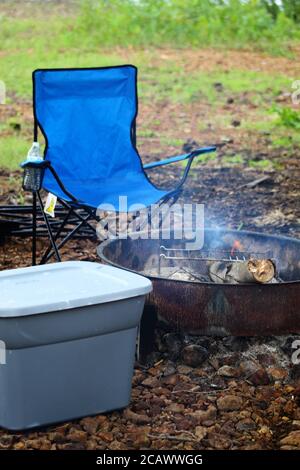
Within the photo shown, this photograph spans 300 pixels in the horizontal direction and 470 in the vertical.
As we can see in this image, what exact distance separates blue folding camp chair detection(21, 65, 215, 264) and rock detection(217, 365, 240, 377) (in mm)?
1122

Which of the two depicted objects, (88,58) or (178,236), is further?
(88,58)

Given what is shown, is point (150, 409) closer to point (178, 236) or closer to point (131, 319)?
point (131, 319)

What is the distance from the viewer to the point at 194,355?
3227 mm

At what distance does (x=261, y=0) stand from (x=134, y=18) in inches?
54.3

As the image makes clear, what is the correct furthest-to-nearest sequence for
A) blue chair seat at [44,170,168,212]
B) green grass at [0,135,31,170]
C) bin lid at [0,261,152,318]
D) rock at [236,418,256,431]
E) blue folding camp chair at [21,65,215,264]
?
green grass at [0,135,31,170] < blue folding camp chair at [21,65,215,264] < blue chair seat at [44,170,168,212] < rock at [236,418,256,431] < bin lid at [0,261,152,318]

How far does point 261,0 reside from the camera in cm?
947

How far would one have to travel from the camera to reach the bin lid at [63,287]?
8.55 feet

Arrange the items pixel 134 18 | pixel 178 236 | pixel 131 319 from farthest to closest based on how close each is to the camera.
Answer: pixel 134 18 → pixel 178 236 → pixel 131 319

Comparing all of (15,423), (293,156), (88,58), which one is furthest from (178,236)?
(88,58)

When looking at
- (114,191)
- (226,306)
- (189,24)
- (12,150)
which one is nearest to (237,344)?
(226,306)

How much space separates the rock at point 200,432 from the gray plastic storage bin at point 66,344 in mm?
260

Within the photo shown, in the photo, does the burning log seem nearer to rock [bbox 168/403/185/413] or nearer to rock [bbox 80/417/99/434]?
rock [bbox 168/403/185/413]

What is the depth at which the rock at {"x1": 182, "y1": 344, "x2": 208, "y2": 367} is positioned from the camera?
3.23m

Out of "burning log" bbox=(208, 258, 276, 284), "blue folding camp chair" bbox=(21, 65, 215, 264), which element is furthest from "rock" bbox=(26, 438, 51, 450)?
"blue folding camp chair" bbox=(21, 65, 215, 264)
